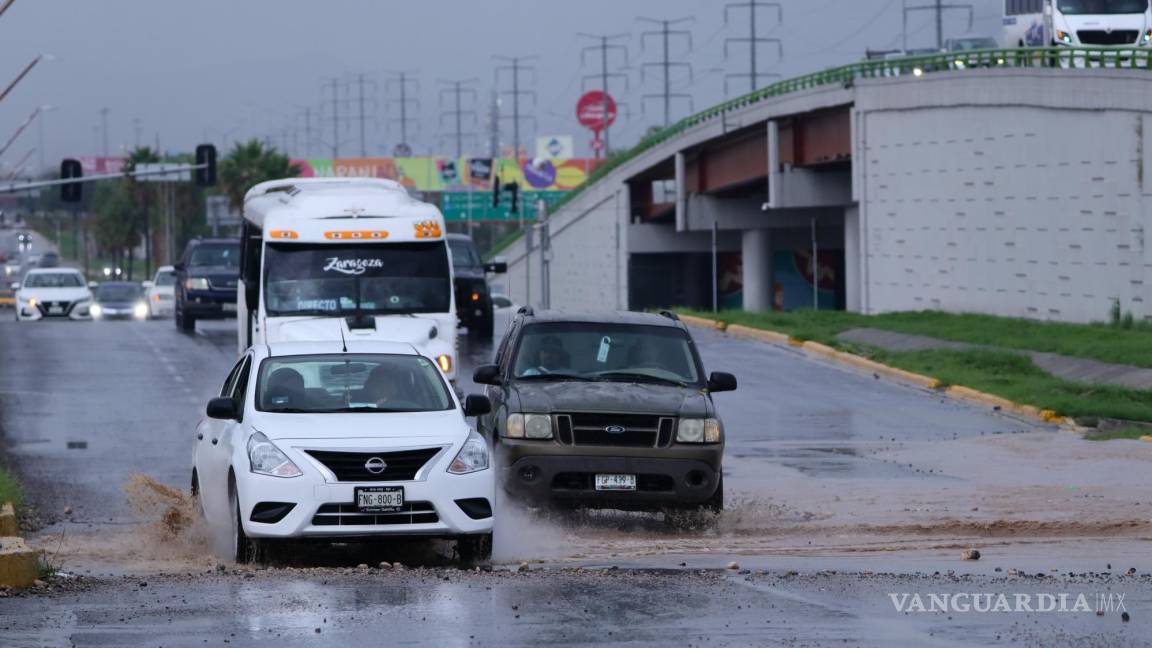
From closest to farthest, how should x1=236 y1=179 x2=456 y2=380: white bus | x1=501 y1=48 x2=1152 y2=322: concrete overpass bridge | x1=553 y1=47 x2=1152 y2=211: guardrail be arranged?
x1=236 y1=179 x2=456 y2=380: white bus
x1=501 y1=48 x2=1152 y2=322: concrete overpass bridge
x1=553 y1=47 x2=1152 y2=211: guardrail

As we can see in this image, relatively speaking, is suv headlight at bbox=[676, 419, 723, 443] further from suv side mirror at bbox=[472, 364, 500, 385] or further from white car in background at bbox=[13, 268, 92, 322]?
white car in background at bbox=[13, 268, 92, 322]

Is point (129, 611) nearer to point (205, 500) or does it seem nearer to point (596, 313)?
point (205, 500)

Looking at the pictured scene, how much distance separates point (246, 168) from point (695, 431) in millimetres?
93077

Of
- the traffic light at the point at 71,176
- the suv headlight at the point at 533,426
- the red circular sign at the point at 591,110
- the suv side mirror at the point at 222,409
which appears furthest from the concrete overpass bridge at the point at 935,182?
the red circular sign at the point at 591,110

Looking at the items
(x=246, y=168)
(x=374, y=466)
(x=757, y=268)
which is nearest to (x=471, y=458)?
(x=374, y=466)

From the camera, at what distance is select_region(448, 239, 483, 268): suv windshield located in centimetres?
3741

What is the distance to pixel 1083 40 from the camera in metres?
44.0

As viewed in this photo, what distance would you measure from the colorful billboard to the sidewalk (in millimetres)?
93652

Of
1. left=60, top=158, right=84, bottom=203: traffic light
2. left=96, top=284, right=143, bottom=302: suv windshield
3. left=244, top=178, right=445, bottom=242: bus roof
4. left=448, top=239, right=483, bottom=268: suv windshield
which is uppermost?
left=60, top=158, right=84, bottom=203: traffic light

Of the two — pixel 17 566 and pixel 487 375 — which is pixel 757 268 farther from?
Result: pixel 17 566

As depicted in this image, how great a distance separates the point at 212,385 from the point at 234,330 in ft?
45.4

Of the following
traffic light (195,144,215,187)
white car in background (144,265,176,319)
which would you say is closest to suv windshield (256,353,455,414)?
white car in background (144,265,176,319)

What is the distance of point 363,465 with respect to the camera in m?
11.7

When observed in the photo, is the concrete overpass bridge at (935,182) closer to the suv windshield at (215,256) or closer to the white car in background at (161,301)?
the suv windshield at (215,256)
